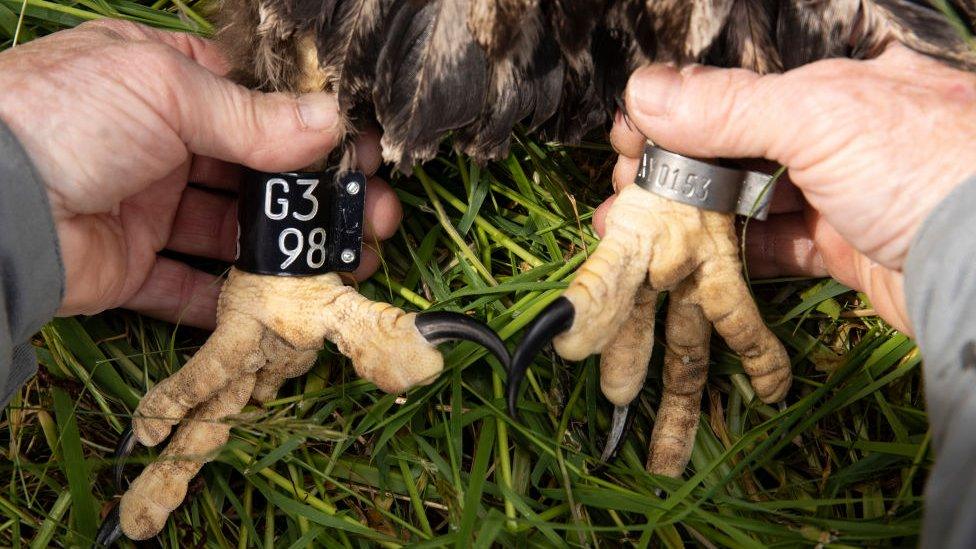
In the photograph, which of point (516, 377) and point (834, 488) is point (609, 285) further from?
point (834, 488)

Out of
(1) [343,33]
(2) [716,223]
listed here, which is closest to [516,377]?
(2) [716,223]

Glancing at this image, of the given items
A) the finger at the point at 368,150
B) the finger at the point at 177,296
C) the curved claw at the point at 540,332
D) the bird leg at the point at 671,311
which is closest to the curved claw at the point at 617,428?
the bird leg at the point at 671,311

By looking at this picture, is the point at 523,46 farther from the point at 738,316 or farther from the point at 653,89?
the point at 738,316

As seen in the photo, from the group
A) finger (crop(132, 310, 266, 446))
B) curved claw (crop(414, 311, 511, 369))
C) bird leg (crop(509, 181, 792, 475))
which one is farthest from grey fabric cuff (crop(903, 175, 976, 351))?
finger (crop(132, 310, 266, 446))

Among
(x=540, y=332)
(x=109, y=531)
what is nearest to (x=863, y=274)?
(x=540, y=332)

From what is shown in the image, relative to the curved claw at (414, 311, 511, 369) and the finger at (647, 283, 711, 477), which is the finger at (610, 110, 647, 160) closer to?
the finger at (647, 283, 711, 477)
